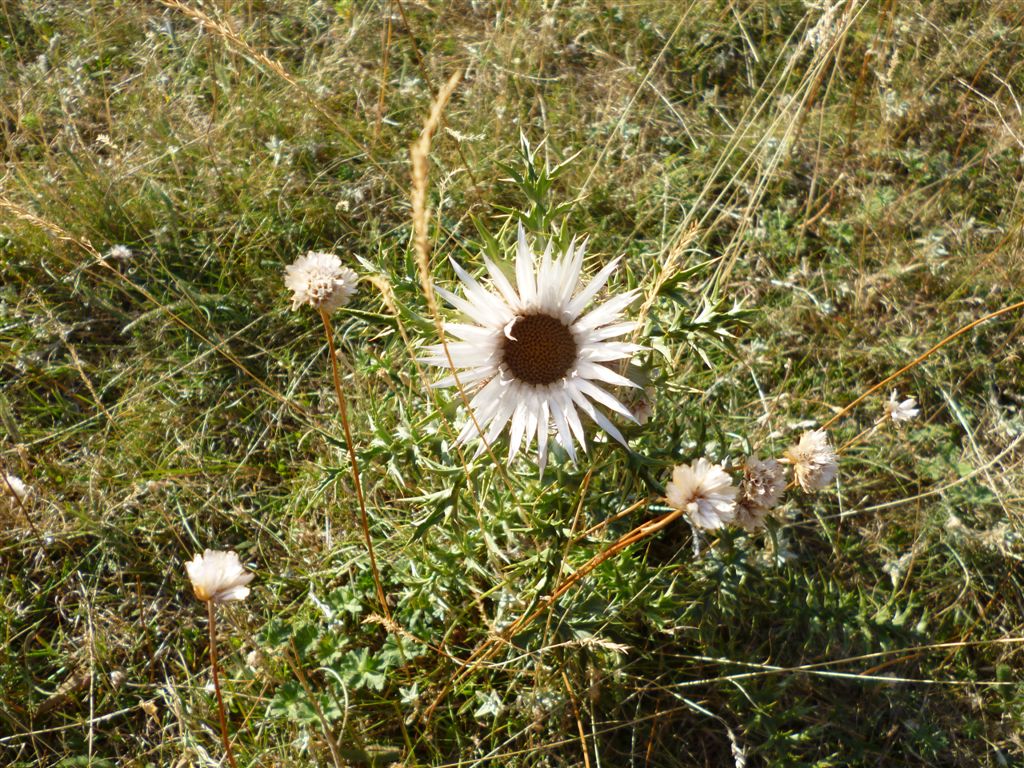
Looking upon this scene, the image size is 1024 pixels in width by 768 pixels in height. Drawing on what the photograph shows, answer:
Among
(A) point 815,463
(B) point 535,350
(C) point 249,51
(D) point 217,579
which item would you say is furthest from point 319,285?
(A) point 815,463

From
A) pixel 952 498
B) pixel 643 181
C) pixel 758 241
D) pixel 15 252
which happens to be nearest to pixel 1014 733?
pixel 952 498

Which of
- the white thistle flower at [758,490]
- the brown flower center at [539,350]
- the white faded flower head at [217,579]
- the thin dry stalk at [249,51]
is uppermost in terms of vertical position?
the thin dry stalk at [249,51]

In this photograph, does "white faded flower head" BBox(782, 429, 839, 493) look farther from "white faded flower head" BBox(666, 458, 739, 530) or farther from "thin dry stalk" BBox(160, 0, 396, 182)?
"thin dry stalk" BBox(160, 0, 396, 182)

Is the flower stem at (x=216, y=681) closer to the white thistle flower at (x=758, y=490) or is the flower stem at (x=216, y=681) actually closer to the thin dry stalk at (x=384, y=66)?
the white thistle flower at (x=758, y=490)

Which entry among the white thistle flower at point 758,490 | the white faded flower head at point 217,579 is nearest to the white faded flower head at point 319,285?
the white faded flower head at point 217,579

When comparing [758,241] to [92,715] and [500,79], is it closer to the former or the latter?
[500,79]

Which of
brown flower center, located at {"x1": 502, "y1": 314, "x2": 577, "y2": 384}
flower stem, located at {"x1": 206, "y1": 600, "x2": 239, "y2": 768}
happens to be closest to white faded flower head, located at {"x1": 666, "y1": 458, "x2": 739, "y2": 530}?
brown flower center, located at {"x1": 502, "y1": 314, "x2": 577, "y2": 384}

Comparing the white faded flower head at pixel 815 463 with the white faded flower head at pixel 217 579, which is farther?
the white faded flower head at pixel 815 463
